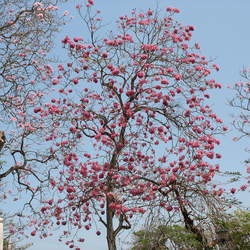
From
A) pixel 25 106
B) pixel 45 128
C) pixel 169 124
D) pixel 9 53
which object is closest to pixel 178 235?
pixel 169 124

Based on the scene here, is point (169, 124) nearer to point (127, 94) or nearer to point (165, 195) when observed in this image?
point (127, 94)

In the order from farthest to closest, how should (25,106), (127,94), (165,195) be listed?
(25,106) < (127,94) < (165,195)

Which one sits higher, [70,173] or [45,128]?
[45,128]

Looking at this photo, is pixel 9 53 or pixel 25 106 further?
pixel 25 106

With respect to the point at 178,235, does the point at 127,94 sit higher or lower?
higher

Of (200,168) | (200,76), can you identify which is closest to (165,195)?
(200,168)

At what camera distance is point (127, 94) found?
8422 millimetres

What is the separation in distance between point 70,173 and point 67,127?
1061 millimetres

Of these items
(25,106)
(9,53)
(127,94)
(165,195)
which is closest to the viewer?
(165,195)

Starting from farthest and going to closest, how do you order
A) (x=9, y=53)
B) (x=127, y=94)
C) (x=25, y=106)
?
(x=25, y=106), (x=9, y=53), (x=127, y=94)

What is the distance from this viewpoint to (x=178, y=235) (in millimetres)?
9086

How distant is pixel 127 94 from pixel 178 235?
3556 millimetres

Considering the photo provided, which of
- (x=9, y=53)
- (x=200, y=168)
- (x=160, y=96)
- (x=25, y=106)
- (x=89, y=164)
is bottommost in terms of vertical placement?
(x=200, y=168)

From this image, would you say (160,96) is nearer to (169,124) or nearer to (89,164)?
(169,124)
